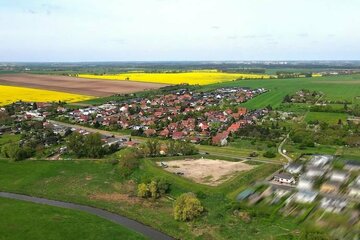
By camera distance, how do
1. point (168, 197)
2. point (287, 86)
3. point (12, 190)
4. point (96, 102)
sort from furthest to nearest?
point (287, 86), point (96, 102), point (12, 190), point (168, 197)

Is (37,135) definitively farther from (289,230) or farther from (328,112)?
(328,112)

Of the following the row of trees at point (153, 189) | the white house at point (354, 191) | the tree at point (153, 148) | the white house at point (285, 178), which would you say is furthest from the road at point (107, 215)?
the white house at point (354, 191)

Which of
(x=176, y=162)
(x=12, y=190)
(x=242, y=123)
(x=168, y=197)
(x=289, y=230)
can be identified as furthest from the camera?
(x=242, y=123)

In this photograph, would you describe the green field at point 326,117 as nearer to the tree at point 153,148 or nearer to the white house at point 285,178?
the white house at point 285,178

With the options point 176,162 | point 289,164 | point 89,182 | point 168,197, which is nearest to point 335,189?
point 289,164

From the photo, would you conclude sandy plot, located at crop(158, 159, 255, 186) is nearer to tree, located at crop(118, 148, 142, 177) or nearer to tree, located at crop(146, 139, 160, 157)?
tree, located at crop(146, 139, 160, 157)

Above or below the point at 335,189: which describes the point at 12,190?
below

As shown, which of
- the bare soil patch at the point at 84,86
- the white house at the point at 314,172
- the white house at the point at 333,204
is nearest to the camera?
the white house at the point at 333,204
